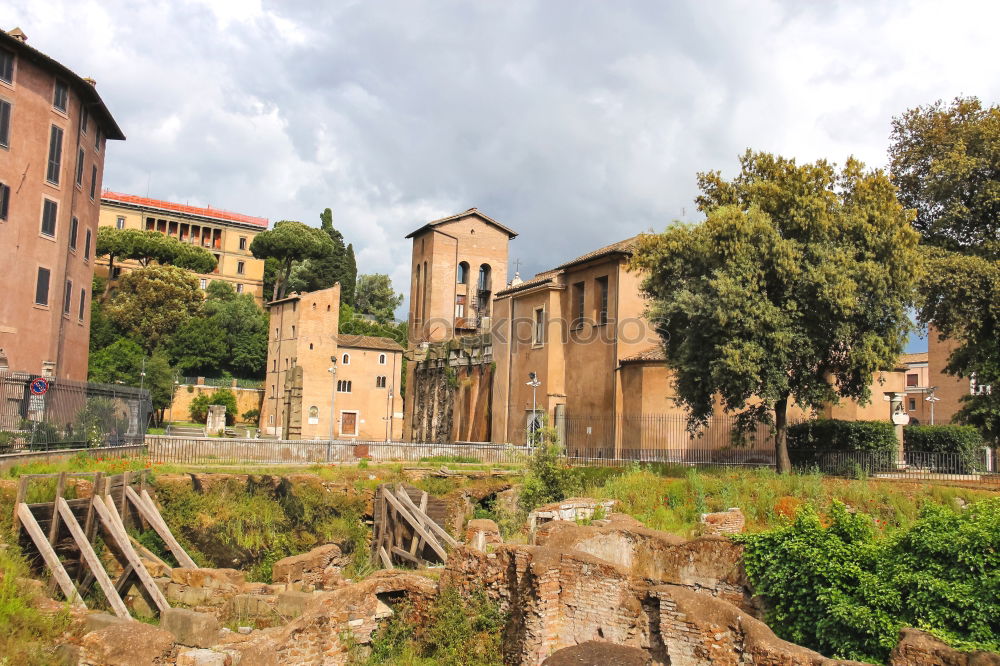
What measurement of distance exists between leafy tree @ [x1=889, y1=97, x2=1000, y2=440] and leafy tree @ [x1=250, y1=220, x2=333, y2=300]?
6732 centimetres

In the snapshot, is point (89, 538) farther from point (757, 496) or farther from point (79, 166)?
point (79, 166)

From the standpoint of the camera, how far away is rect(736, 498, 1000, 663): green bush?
899cm

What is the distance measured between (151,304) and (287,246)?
58.6 feet

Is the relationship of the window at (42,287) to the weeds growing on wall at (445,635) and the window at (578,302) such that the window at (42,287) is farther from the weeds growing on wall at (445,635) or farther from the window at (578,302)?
the weeds growing on wall at (445,635)

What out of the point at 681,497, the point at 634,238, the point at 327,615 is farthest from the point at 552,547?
the point at 634,238

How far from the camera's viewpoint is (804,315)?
21328mm

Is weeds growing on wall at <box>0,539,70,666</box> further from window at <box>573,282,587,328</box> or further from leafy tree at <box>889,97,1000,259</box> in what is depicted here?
window at <box>573,282,587,328</box>

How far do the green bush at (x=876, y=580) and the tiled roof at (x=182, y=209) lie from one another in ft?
305

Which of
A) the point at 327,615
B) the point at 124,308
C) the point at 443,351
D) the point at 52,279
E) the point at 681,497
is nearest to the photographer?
the point at 327,615

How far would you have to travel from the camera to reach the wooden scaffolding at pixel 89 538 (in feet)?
51.2

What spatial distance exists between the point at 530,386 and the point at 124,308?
45.2m

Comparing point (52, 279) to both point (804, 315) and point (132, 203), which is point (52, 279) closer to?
point (804, 315)

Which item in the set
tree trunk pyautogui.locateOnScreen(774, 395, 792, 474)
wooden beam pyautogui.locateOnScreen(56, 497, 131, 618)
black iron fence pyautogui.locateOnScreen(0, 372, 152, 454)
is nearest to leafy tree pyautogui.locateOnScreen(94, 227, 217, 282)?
black iron fence pyautogui.locateOnScreen(0, 372, 152, 454)

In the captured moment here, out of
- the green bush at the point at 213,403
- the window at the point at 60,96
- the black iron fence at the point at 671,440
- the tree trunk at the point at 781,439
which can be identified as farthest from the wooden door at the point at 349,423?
the tree trunk at the point at 781,439
